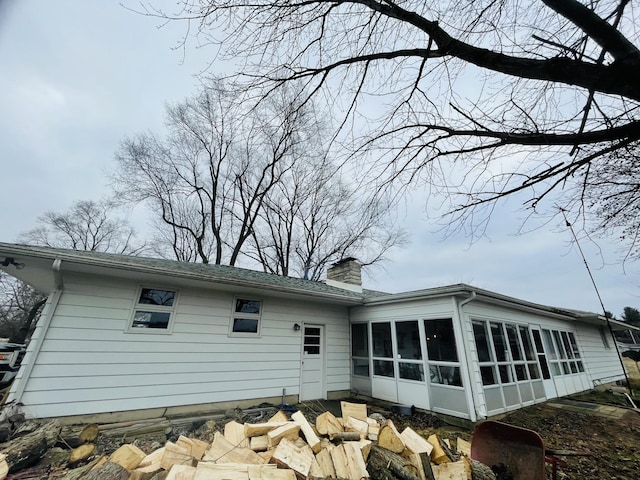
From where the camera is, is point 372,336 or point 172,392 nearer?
point 172,392

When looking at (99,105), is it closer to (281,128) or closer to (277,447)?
(281,128)

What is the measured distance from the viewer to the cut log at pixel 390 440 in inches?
106

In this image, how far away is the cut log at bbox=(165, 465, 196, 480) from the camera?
6.61ft

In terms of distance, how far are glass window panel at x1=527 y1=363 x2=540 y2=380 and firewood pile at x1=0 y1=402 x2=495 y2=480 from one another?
5.63m

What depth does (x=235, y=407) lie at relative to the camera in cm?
554

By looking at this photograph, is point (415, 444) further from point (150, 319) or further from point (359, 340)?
point (150, 319)

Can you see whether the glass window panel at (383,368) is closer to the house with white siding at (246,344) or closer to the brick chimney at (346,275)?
the house with white siding at (246,344)

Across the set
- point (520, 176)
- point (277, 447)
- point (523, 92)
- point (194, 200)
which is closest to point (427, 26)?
point (523, 92)

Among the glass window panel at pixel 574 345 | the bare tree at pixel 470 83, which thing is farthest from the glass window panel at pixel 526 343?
the bare tree at pixel 470 83

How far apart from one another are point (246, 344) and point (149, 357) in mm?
1943

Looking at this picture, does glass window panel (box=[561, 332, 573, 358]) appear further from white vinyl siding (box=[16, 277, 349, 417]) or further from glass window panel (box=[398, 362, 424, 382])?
white vinyl siding (box=[16, 277, 349, 417])

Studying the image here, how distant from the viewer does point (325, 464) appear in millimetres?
2393

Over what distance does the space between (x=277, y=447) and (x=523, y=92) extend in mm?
4098

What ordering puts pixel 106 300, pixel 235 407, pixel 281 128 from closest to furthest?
pixel 281 128
pixel 106 300
pixel 235 407
